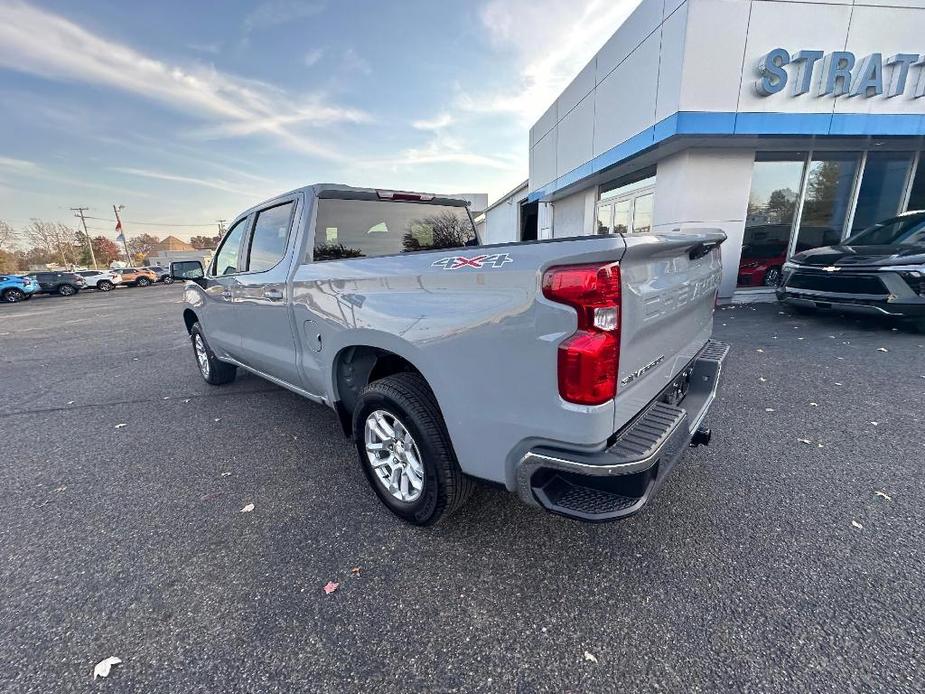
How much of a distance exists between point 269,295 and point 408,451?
1.79m

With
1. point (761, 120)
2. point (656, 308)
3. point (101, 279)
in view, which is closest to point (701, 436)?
point (656, 308)

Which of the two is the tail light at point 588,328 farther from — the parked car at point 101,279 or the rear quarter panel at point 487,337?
the parked car at point 101,279

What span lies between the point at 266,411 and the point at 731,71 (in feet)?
31.4

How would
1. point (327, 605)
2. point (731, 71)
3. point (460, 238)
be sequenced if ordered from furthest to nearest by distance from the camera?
point (731, 71) < point (460, 238) < point (327, 605)

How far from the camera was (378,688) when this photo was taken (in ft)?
5.05

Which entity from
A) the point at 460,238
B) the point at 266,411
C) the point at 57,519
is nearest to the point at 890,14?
the point at 460,238

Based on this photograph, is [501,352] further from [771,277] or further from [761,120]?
[771,277]

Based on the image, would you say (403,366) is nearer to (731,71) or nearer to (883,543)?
(883,543)

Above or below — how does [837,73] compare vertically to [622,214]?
above

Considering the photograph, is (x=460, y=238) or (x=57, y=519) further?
(x=460, y=238)

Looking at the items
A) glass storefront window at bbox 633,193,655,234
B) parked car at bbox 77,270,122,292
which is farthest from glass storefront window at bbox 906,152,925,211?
parked car at bbox 77,270,122,292

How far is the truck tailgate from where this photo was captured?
1610 millimetres

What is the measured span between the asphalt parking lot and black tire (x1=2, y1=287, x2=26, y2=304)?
89.7 ft

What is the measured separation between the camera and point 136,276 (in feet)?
104
